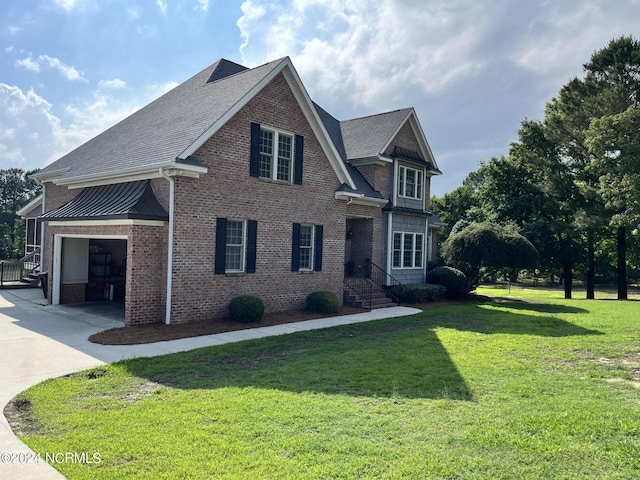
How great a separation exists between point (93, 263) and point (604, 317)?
18783 mm

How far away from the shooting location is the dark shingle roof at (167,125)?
43.5 ft

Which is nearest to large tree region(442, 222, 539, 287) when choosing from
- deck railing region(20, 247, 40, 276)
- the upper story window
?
the upper story window

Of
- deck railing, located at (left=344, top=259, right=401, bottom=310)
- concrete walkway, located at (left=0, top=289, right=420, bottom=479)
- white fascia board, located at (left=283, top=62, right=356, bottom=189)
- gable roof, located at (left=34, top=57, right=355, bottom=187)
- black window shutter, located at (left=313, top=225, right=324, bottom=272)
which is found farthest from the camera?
deck railing, located at (left=344, top=259, right=401, bottom=310)

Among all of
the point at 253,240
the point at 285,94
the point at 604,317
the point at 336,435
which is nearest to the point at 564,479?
the point at 336,435

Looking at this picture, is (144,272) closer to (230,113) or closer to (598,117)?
(230,113)

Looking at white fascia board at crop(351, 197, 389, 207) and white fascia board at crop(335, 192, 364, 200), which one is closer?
white fascia board at crop(335, 192, 364, 200)

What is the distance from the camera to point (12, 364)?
325 inches

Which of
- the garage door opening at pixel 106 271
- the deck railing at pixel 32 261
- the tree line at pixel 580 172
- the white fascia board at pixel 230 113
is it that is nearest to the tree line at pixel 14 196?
the deck railing at pixel 32 261

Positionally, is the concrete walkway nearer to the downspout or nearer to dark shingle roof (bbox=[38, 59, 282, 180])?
the downspout

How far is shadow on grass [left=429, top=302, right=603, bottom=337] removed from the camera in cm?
1316

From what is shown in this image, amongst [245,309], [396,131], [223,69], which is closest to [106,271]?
[245,309]

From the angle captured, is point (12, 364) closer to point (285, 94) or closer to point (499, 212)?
point (285, 94)

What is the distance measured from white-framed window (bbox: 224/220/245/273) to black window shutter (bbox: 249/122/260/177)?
1.66 metres

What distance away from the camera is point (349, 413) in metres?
5.89
